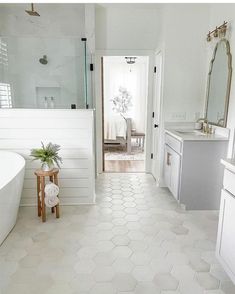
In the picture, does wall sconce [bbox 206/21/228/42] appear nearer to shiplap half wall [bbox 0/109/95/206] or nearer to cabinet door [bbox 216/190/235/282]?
shiplap half wall [bbox 0/109/95/206]

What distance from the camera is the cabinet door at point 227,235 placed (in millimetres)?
1724

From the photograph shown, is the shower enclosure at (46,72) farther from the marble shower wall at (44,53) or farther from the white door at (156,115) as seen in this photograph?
the white door at (156,115)

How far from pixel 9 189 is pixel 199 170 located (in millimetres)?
2154

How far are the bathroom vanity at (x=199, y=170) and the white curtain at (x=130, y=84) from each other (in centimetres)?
418

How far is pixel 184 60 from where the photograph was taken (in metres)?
3.61

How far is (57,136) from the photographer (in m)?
3.11

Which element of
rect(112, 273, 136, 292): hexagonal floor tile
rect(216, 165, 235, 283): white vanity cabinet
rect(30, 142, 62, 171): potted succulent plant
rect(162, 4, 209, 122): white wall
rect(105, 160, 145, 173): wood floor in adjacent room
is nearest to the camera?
rect(216, 165, 235, 283): white vanity cabinet

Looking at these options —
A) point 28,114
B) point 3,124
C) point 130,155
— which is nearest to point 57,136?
point 28,114

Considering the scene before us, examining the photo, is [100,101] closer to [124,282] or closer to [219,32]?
[219,32]

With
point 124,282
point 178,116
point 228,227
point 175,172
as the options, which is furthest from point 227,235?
point 178,116

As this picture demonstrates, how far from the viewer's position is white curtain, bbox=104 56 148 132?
23.5 ft

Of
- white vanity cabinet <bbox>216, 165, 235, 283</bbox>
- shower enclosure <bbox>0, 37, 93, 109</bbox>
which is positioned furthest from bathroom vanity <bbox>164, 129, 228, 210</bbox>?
shower enclosure <bbox>0, 37, 93, 109</bbox>

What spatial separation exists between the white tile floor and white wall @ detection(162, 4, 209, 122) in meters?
1.50

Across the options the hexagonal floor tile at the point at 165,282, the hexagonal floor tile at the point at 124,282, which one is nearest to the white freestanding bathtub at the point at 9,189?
the hexagonal floor tile at the point at 124,282
